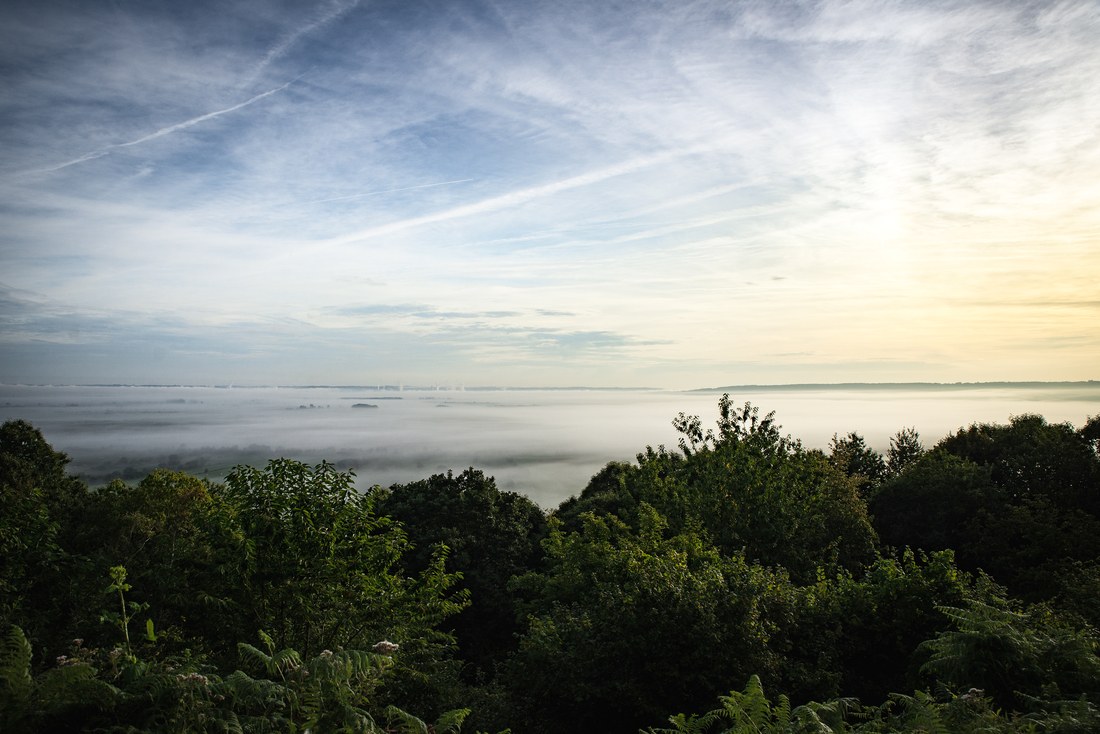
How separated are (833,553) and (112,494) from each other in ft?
101

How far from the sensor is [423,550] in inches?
1304

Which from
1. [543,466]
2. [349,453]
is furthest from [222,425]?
[543,466]

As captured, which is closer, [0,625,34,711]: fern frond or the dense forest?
[0,625,34,711]: fern frond

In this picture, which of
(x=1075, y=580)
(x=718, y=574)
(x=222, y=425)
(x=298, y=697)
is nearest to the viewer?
(x=298, y=697)

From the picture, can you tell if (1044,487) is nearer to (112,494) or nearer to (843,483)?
(843,483)

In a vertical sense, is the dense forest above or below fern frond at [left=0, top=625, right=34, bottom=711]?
below

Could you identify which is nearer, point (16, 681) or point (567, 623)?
point (16, 681)

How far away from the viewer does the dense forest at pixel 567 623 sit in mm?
6344

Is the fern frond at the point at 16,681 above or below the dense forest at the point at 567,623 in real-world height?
above

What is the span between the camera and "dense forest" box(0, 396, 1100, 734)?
6344 millimetres

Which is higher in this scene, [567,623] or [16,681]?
[16,681]

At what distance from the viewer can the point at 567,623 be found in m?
14.6

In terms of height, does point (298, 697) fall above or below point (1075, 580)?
above

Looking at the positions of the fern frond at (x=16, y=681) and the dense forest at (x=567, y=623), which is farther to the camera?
the dense forest at (x=567, y=623)
